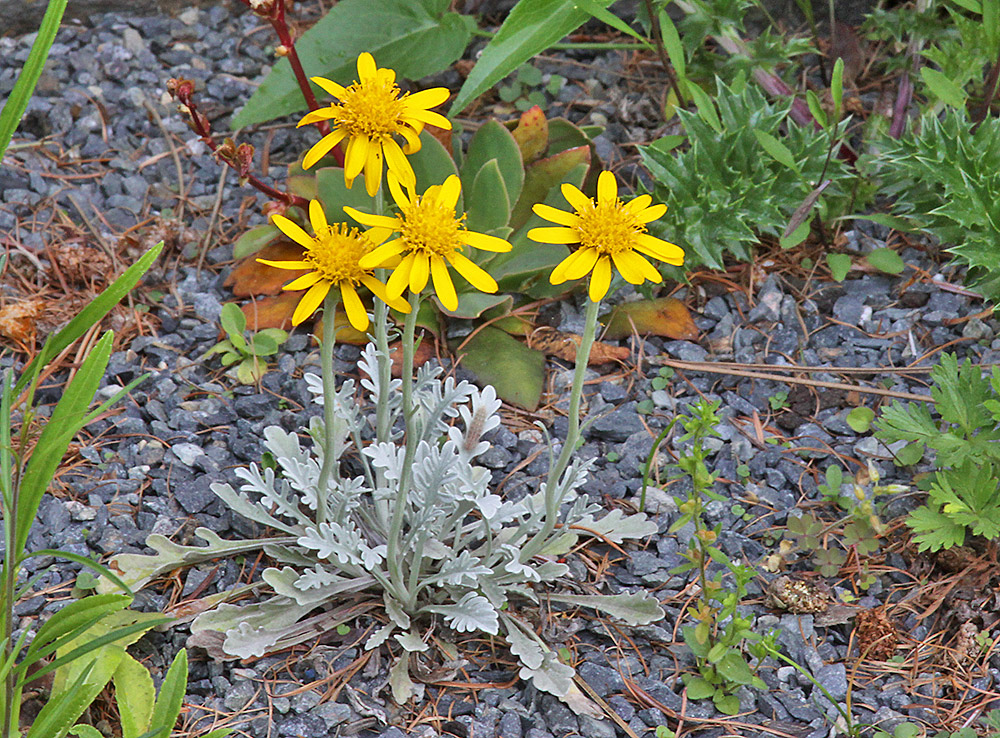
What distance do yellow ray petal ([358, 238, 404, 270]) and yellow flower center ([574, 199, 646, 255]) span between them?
26 centimetres

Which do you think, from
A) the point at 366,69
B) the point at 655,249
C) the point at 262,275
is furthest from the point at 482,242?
the point at 262,275

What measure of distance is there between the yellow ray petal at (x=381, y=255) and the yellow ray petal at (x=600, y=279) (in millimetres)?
283

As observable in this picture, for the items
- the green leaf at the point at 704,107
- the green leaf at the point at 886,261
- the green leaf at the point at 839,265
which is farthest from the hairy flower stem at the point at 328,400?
the green leaf at the point at 886,261

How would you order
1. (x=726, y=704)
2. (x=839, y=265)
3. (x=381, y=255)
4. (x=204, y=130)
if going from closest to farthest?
(x=381, y=255)
(x=726, y=704)
(x=204, y=130)
(x=839, y=265)

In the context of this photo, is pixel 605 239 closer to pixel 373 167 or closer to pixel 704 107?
pixel 373 167

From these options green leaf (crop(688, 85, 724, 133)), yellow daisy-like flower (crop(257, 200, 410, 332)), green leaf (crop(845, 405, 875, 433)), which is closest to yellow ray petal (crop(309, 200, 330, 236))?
yellow daisy-like flower (crop(257, 200, 410, 332))

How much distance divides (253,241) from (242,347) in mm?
364

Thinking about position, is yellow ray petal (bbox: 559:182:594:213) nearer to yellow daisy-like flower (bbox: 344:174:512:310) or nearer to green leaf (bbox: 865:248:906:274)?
yellow daisy-like flower (bbox: 344:174:512:310)

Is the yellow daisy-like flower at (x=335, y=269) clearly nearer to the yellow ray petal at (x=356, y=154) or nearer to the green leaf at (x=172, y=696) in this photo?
the yellow ray petal at (x=356, y=154)

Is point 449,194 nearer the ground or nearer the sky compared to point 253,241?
nearer the sky

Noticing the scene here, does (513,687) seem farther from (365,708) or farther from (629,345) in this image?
(629,345)

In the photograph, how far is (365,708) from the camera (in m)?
1.78

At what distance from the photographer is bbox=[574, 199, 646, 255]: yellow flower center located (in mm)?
1390

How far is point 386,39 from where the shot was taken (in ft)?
9.12
